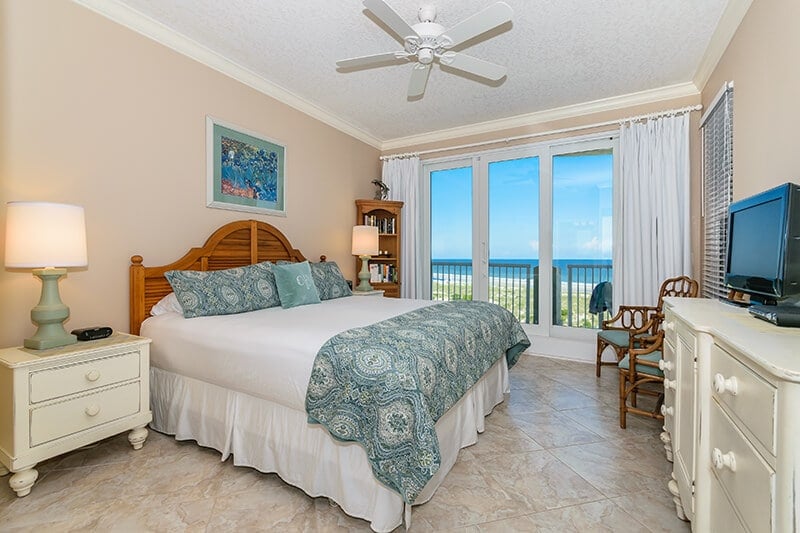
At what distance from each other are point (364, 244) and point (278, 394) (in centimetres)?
277

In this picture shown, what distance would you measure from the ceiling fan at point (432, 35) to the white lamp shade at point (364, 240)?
2.00 m

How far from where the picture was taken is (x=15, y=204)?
183 cm

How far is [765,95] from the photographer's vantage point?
200 cm

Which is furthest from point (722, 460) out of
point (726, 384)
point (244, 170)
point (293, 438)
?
point (244, 170)

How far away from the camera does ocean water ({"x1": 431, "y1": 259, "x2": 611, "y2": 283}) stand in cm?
416

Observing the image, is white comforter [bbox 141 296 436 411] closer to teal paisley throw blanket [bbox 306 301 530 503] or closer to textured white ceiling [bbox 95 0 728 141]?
teal paisley throw blanket [bbox 306 301 530 503]

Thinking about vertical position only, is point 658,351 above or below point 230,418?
above

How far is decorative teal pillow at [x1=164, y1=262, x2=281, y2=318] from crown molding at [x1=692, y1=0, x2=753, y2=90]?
3704 millimetres

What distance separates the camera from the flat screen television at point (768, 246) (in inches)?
53.3

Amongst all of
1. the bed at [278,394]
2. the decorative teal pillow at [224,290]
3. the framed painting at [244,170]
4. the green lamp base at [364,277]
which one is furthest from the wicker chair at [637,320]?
the framed painting at [244,170]

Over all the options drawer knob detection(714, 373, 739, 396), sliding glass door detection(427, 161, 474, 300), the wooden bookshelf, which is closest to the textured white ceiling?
sliding glass door detection(427, 161, 474, 300)

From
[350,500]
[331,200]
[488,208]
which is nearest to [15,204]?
[350,500]

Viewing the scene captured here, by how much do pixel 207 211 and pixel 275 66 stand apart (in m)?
1.41

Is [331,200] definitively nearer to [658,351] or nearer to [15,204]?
[15,204]
